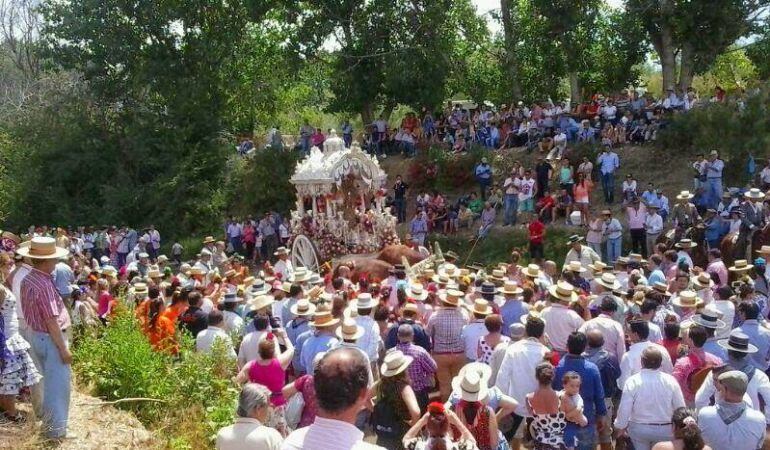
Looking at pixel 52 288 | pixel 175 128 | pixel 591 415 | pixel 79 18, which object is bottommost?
pixel 591 415

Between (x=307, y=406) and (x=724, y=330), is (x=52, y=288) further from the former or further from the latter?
(x=724, y=330)

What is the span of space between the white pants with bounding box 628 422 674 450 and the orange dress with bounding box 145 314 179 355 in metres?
4.84

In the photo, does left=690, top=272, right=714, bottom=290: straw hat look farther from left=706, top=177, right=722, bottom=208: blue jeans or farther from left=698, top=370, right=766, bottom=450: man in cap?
left=706, top=177, right=722, bottom=208: blue jeans

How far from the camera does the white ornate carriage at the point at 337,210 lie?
17.0 metres

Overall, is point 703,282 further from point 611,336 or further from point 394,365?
point 394,365

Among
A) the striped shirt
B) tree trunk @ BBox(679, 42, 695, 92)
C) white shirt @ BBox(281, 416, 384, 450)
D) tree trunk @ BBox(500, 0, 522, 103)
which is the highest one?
tree trunk @ BBox(500, 0, 522, 103)

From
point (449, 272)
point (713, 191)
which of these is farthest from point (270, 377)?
point (713, 191)

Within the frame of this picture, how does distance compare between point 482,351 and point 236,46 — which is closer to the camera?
point 482,351

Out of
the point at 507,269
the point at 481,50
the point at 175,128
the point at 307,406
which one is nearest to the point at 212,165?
the point at 175,128

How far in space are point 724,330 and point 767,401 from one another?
2178 mm

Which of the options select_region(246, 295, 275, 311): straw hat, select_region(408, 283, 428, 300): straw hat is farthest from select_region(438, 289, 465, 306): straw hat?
Answer: select_region(246, 295, 275, 311): straw hat

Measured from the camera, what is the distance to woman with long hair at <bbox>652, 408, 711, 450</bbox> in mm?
4484

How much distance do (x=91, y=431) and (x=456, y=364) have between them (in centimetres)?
344

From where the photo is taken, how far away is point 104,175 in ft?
96.2
